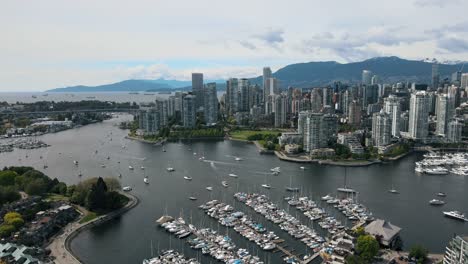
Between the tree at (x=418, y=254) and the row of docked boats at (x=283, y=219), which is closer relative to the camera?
the tree at (x=418, y=254)

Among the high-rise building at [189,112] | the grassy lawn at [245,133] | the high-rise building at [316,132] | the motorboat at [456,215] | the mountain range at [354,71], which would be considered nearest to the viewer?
the motorboat at [456,215]

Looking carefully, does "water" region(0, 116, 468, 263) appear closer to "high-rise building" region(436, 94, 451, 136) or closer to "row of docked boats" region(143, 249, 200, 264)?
"row of docked boats" region(143, 249, 200, 264)

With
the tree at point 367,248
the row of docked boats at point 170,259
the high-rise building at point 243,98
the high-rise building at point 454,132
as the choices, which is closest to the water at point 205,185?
the row of docked boats at point 170,259

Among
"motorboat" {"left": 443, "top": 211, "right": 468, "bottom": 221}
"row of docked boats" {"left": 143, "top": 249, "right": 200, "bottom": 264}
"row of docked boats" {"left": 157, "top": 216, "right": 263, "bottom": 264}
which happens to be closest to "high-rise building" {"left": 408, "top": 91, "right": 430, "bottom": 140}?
"motorboat" {"left": 443, "top": 211, "right": 468, "bottom": 221}

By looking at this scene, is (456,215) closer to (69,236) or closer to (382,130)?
(382,130)

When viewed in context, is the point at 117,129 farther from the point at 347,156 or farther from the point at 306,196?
the point at 306,196

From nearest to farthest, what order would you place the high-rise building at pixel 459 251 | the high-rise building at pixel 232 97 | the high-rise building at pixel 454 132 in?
the high-rise building at pixel 459 251 → the high-rise building at pixel 454 132 → the high-rise building at pixel 232 97

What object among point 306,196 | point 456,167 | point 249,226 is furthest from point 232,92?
point 249,226

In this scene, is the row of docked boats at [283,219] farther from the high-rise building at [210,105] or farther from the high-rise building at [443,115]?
the high-rise building at [210,105]
